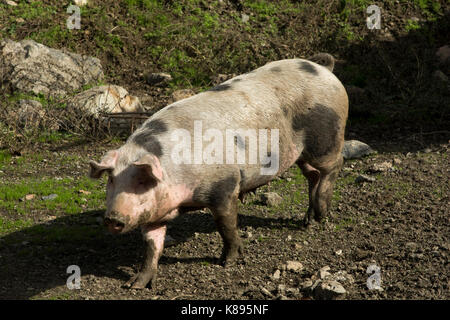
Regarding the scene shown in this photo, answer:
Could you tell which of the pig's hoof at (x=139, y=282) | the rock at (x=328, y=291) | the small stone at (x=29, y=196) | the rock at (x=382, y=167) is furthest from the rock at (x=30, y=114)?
the rock at (x=328, y=291)

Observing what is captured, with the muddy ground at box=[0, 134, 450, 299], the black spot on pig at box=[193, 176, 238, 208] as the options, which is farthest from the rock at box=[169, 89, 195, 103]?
the black spot on pig at box=[193, 176, 238, 208]

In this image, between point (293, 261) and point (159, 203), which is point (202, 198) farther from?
point (293, 261)

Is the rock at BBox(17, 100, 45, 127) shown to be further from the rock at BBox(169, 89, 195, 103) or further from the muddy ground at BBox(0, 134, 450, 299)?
the muddy ground at BBox(0, 134, 450, 299)

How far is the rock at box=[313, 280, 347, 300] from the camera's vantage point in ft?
15.8

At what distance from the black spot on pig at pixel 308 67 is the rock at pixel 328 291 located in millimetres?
2209

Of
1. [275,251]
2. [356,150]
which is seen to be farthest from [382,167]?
[275,251]

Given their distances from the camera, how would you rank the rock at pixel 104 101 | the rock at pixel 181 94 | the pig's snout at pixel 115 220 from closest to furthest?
the pig's snout at pixel 115 220 → the rock at pixel 104 101 → the rock at pixel 181 94

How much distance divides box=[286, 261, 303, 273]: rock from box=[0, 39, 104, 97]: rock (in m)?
5.32

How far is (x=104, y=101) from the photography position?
29.9ft

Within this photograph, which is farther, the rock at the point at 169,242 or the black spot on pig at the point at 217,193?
the rock at the point at 169,242

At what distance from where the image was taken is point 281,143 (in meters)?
5.76

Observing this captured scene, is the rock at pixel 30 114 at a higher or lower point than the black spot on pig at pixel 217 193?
lower

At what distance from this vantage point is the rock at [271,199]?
278 inches

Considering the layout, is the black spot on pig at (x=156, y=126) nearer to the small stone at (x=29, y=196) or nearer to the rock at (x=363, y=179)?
the small stone at (x=29, y=196)
